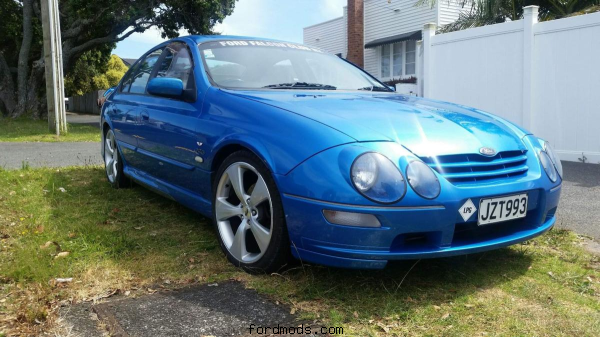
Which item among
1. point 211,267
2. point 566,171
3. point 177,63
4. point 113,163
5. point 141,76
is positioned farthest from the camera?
point 566,171

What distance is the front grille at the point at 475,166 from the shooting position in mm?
2664

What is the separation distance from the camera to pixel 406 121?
9.82ft

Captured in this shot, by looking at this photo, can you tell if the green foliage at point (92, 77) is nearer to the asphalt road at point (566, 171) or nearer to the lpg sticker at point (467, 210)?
the asphalt road at point (566, 171)

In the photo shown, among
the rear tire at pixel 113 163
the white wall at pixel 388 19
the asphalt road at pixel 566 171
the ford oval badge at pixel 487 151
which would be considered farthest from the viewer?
the white wall at pixel 388 19

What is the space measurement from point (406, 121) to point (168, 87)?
1.69m

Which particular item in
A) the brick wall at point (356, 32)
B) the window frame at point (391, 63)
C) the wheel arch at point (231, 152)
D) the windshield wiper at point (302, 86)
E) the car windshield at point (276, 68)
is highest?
the brick wall at point (356, 32)

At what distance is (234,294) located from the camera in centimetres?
281

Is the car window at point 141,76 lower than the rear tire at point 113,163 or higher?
higher

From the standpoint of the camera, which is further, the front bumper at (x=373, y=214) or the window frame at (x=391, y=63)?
the window frame at (x=391, y=63)

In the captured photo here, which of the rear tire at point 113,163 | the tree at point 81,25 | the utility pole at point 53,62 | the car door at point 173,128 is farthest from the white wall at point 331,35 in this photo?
the car door at point 173,128

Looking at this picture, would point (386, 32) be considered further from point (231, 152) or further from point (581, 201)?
point (231, 152)

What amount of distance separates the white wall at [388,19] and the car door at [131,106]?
16.6m

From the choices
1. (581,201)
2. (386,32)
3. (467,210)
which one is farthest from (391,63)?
(467,210)

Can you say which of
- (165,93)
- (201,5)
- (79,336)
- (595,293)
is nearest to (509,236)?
(595,293)
